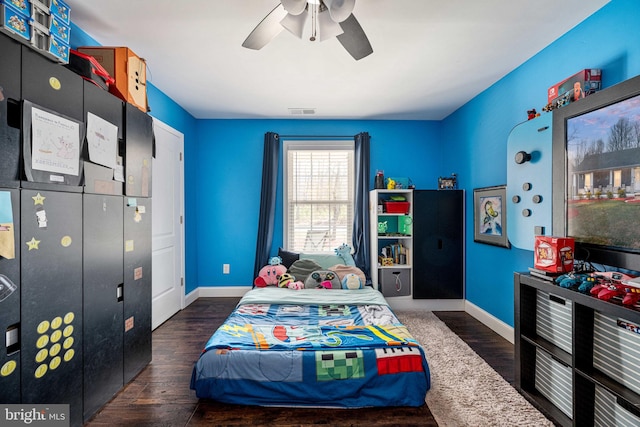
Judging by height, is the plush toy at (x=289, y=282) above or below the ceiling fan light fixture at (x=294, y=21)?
below

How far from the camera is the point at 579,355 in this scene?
1.69 metres

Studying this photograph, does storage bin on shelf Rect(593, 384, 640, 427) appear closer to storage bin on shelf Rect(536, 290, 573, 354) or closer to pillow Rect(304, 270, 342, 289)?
storage bin on shelf Rect(536, 290, 573, 354)

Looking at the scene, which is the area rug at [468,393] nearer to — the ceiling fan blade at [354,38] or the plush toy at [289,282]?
the plush toy at [289,282]

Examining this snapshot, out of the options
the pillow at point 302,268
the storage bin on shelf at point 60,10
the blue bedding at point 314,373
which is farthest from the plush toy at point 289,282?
the storage bin on shelf at point 60,10

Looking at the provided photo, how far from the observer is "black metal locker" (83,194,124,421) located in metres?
1.88

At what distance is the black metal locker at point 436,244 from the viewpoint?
402cm

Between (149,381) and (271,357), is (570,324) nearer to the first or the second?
(271,357)

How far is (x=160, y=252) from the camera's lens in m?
3.51

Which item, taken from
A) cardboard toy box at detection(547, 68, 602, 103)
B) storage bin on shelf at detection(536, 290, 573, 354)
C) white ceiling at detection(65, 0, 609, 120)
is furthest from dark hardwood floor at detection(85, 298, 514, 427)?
white ceiling at detection(65, 0, 609, 120)

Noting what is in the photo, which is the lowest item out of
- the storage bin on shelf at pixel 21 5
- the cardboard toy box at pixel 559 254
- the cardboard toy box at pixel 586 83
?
the cardboard toy box at pixel 559 254

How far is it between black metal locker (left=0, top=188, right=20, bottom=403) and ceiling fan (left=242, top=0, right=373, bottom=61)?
1.52 meters

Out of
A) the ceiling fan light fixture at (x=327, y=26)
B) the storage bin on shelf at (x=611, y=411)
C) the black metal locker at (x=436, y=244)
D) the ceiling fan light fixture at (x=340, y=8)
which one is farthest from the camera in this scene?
the black metal locker at (x=436, y=244)

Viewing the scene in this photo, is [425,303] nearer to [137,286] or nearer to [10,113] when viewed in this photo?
[137,286]

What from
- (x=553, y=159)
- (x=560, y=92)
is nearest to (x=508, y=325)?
(x=553, y=159)
